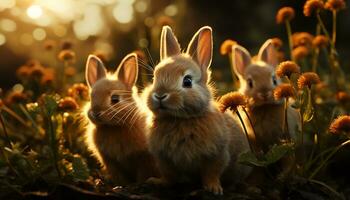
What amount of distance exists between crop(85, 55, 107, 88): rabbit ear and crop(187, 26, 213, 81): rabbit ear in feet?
2.93

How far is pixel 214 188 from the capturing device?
3.98 meters

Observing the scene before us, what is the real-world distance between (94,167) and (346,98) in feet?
7.80

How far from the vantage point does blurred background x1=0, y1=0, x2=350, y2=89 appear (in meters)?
8.64

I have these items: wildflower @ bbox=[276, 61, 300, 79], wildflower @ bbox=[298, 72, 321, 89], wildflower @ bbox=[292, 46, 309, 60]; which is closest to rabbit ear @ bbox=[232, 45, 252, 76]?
wildflower @ bbox=[292, 46, 309, 60]

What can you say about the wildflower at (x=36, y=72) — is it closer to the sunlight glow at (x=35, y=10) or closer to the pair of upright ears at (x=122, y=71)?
the pair of upright ears at (x=122, y=71)

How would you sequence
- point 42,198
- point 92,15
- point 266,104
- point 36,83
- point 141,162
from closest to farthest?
point 42,198 < point 141,162 < point 266,104 < point 36,83 < point 92,15

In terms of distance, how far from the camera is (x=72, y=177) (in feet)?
13.8

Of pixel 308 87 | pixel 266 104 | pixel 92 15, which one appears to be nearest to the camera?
pixel 308 87

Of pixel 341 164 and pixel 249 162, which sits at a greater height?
pixel 249 162

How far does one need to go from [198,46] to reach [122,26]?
18.1 ft

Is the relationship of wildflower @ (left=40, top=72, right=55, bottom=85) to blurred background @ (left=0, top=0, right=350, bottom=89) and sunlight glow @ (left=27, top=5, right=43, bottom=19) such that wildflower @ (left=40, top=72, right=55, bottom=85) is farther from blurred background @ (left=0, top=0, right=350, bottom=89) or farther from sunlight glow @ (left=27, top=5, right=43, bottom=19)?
sunlight glow @ (left=27, top=5, right=43, bottom=19)

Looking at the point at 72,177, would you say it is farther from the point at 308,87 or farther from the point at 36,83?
the point at 36,83

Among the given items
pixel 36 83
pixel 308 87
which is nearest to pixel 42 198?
pixel 308 87

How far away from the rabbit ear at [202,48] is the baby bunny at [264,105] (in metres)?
0.84
